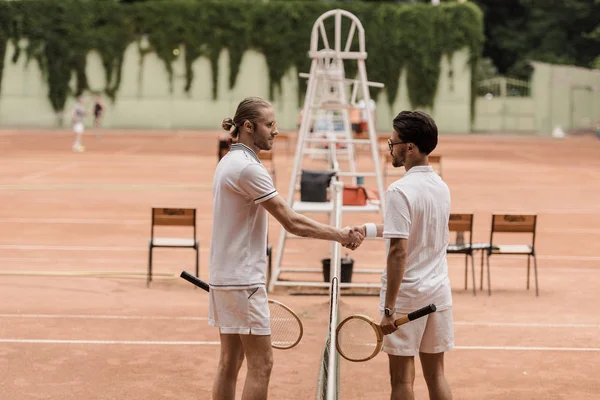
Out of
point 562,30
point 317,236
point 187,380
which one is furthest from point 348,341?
point 562,30

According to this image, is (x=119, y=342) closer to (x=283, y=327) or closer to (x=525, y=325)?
(x=283, y=327)

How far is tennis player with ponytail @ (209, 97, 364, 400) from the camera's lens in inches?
199

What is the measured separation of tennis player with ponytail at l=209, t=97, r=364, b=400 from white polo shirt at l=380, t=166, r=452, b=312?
528mm

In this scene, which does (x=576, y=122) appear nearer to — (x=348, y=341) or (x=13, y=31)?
(x=13, y=31)

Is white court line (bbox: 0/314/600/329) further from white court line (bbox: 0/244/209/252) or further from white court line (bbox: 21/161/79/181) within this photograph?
white court line (bbox: 21/161/79/181)

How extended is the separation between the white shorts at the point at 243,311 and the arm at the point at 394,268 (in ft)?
2.10

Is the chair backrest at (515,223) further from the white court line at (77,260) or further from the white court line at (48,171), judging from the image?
the white court line at (48,171)

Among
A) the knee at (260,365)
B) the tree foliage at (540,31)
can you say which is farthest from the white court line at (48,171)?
the tree foliage at (540,31)

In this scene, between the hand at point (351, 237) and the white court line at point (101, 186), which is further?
the white court line at point (101, 186)

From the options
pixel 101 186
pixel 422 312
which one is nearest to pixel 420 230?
pixel 422 312

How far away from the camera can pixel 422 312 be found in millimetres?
4902

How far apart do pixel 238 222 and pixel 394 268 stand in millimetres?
820

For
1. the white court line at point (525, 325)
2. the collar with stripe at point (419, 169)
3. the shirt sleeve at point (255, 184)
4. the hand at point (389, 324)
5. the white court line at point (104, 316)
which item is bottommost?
the white court line at point (104, 316)

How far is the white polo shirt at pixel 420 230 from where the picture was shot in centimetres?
496
